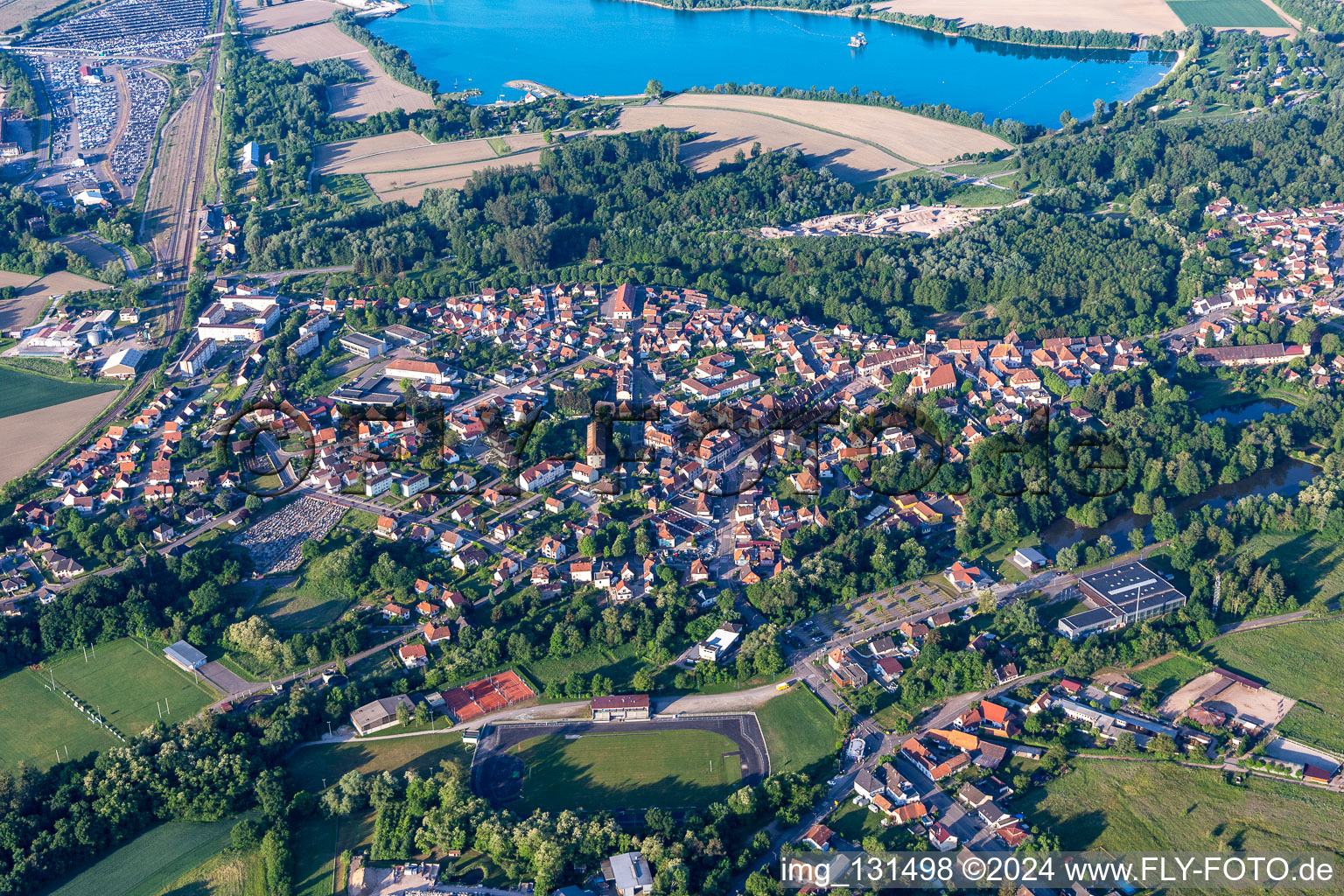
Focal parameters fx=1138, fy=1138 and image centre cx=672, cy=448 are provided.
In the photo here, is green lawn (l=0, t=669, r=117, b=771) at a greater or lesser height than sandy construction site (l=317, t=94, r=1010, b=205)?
lesser

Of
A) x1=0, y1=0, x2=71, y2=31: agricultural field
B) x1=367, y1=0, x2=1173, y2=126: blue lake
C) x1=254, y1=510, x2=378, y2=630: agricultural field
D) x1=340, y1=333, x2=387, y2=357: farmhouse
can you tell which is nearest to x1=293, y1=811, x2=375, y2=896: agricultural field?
x1=254, y1=510, x2=378, y2=630: agricultural field

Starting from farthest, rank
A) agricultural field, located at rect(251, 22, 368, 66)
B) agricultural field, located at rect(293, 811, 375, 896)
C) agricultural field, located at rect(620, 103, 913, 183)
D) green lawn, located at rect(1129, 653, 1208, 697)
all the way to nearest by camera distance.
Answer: agricultural field, located at rect(251, 22, 368, 66) → agricultural field, located at rect(620, 103, 913, 183) → green lawn, located at rect(1129, 653, 1208, 697) → agricultural field, located at rect(293, 811, 375, 896)

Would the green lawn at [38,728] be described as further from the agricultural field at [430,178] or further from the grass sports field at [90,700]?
the agricultural field at [430,178]

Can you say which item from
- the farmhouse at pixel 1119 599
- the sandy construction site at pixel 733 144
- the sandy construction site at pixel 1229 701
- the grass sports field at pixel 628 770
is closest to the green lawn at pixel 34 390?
the sandy construction site at pixel 733 144

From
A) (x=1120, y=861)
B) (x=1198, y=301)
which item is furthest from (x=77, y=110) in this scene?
(x=1120, y=861)

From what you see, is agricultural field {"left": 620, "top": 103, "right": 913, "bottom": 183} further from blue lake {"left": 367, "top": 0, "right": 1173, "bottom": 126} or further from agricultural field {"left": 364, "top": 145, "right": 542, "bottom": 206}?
agricultural field {"left": 364, "top": 145, "right": 542, "bottom": 206}

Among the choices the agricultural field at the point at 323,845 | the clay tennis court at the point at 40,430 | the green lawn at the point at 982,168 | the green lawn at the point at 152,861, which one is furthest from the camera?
the green lawn at the point at 982,168

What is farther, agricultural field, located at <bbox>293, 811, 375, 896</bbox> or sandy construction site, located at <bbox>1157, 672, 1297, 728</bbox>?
sandy construction site, located at <bbox>1157, 672, 1297, 728</bbox>
